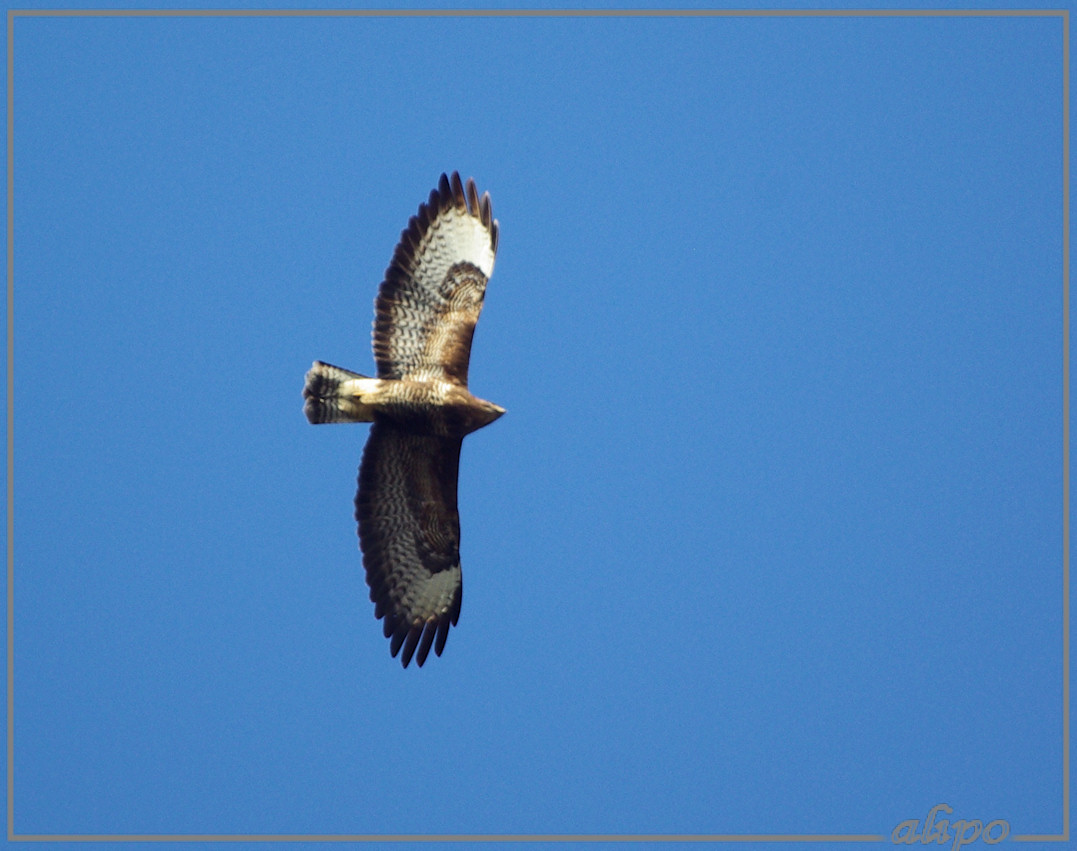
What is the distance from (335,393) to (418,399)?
0.57 m

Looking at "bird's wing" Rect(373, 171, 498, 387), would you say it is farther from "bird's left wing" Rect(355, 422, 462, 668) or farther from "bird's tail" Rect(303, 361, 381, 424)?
"bird's left wing" Rect(355, 422, 462, 668)

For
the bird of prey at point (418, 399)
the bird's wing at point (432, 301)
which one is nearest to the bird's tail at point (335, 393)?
the bird of prey at point (418, 399)

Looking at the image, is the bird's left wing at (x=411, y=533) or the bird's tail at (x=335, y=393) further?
the bird's left wing at (x=411, y=533)

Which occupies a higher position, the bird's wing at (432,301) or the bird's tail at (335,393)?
the bird's wing at (432,301)

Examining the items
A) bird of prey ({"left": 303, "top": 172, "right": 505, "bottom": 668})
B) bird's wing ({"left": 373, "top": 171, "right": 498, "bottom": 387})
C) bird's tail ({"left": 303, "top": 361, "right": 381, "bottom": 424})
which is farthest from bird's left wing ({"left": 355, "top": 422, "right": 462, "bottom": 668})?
bird's wing ({"left": 373, "top": 171, "right": 498, "bottom": 387})

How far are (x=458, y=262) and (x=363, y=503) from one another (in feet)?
6.00

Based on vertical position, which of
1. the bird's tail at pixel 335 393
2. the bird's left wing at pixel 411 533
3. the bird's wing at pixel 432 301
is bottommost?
the bird's left wing at pixel 411 533

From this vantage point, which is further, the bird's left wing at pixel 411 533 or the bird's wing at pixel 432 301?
the bird's left wing at pixel 411 533

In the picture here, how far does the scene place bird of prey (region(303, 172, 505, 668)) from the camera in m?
9.45

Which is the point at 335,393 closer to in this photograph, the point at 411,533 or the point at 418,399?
the point at 418,399

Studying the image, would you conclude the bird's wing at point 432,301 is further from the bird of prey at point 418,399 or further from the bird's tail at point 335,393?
the bird's tail at point 335,393

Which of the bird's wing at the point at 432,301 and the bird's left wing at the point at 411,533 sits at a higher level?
the bird's wing at the point at 432,301

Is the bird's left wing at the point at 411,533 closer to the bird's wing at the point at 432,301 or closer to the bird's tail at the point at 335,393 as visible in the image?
the bird's tail at the point at 335,393

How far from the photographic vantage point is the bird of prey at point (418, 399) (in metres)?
9.45
